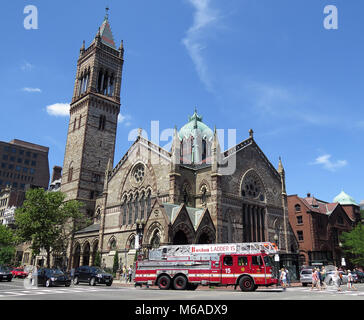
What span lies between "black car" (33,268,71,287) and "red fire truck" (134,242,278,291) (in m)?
6.47

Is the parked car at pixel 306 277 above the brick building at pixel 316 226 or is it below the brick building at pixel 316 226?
below

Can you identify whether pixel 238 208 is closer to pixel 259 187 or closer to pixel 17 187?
pixel 259 187

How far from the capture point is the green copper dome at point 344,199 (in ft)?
252

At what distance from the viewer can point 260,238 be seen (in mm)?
43000

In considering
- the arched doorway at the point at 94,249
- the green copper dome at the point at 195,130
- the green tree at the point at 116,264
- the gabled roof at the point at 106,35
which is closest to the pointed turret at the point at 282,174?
the green copper dome at the point at 195,130

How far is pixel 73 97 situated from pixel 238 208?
37964mm

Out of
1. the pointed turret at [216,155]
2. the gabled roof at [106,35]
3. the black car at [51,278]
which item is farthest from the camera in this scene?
the gabled roof at [106,35]

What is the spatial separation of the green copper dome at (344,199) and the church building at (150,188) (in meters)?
35.6

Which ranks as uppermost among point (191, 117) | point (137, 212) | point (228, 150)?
point (191, 117)

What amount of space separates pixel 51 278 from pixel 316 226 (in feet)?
164

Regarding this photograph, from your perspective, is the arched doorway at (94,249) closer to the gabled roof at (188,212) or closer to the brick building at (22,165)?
the gabled roof at (188,212)

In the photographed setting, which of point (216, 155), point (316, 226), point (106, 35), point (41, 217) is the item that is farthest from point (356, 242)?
point (106, 35)

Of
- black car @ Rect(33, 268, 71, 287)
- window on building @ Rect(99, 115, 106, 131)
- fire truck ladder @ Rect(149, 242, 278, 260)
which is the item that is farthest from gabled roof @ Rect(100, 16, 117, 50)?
fire truck ladder @ Rect(149, 242, 278, 260)
